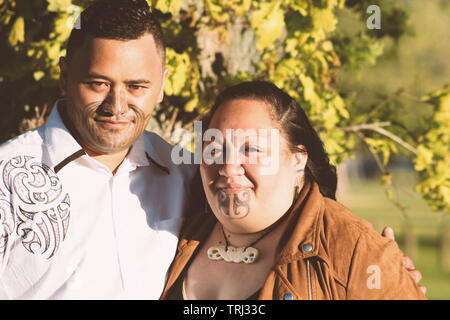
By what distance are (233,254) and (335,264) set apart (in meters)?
0.47

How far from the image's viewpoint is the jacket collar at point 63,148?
3.19 metres

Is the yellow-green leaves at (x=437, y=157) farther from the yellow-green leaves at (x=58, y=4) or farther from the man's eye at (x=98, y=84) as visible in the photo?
the man's eye at (x=98, y=84)

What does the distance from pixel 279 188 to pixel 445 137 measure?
262cm

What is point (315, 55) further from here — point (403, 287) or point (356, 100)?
point (403, 287)

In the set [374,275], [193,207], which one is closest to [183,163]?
[193,207]

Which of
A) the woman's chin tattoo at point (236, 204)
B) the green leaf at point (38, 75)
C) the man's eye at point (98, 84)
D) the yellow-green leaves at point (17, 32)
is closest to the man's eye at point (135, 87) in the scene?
the man's eye at point (98, 84)

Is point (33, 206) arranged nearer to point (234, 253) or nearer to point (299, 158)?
point (234, 253)

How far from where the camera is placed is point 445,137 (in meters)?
5.18

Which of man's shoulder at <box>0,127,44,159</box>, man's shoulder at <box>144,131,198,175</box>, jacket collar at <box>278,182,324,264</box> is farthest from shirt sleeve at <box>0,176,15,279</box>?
jacket collar at <box>278,182,324,264</box>

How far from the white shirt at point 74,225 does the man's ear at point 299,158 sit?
66cm

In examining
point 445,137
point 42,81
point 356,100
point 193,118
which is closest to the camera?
point 42,81

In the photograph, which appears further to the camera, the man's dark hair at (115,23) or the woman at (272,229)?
the man's dark hair at (115,23)

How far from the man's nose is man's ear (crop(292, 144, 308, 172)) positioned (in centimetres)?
78

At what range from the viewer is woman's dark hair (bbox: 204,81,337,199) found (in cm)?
304
